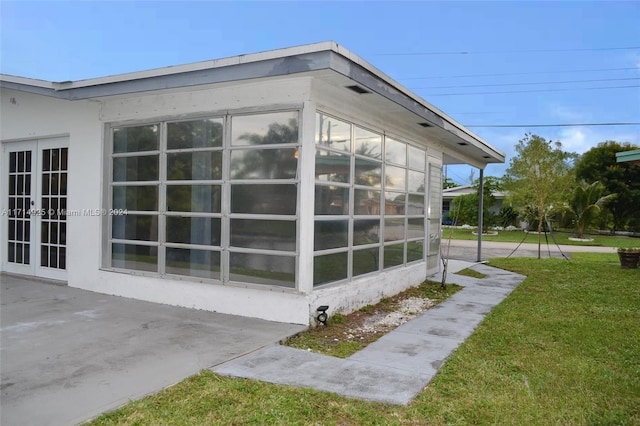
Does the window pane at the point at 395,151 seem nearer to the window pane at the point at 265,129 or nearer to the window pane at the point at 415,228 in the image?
the window pane at the point at 415,228

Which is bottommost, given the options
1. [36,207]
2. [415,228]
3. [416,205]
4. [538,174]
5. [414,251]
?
[414,251]

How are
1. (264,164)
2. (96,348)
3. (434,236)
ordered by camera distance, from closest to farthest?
1. (96,348)
2. (264,164)
3. (434,236)

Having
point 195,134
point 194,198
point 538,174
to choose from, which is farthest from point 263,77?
point 538,174

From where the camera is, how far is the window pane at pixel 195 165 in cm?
596

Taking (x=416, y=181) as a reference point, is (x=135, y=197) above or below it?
below

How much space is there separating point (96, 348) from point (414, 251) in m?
6.16

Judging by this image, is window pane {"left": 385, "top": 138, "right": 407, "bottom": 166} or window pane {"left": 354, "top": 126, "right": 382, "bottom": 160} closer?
window pane {"left": 354, "top": 126, "right": 382, "bottom": 160}

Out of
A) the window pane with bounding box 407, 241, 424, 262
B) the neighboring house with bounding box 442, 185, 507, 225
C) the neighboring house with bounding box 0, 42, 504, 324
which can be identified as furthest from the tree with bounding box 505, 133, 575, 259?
the neighboring house with bounding box 0, 42, 504, 324

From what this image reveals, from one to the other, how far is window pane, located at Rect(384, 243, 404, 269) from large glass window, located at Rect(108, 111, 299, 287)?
254 cm

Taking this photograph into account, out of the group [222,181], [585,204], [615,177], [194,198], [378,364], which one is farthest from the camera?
[615,177]

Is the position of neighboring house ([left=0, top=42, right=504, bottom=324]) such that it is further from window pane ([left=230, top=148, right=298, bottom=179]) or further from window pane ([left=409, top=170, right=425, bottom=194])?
window pane ([left=409, top=170, right=425, bottom=194])

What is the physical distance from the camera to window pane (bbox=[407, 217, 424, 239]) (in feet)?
28.1

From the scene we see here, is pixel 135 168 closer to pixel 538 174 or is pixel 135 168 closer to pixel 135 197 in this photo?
pixel 135 197

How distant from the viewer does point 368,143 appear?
6859 mm
